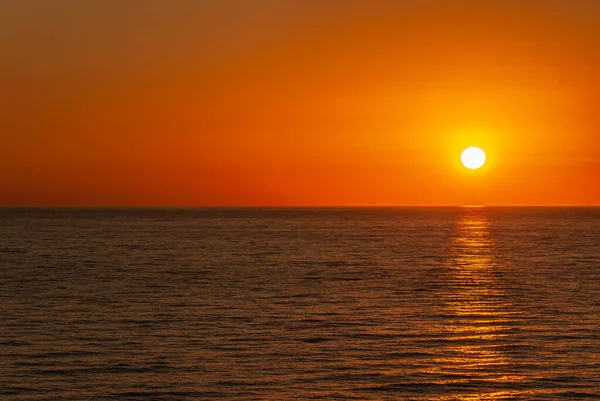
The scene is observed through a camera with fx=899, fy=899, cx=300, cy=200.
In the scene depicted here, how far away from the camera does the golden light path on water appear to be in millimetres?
33000

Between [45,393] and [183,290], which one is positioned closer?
[45,393]

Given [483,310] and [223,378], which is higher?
[483,310]

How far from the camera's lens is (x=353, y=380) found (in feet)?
109

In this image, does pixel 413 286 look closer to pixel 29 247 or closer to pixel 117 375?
pixel 117 375

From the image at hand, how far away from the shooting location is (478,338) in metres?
42.4

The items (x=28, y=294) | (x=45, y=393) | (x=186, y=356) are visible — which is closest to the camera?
(x=45, y=393)

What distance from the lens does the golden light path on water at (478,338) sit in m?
33.0

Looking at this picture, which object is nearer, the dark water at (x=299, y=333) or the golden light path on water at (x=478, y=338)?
the dark water at (x=299, y=333)

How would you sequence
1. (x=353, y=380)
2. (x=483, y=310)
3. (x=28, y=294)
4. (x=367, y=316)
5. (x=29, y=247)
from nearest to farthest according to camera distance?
(x=353, y=380)
(x=367, y=316)
(x=483, y=310)
(x=28, y=294)
(x=29, y=247)

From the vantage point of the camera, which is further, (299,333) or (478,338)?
(299,333)

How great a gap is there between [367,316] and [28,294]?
24.7 m

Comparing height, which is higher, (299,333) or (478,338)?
(478,338)

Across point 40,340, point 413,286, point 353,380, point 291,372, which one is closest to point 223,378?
point 291,372

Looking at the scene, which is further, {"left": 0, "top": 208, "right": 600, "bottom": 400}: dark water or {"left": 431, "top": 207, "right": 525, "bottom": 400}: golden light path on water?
{"left": 431, "top": 207, "right": 525, "bottom": 400}: golden light path on water
